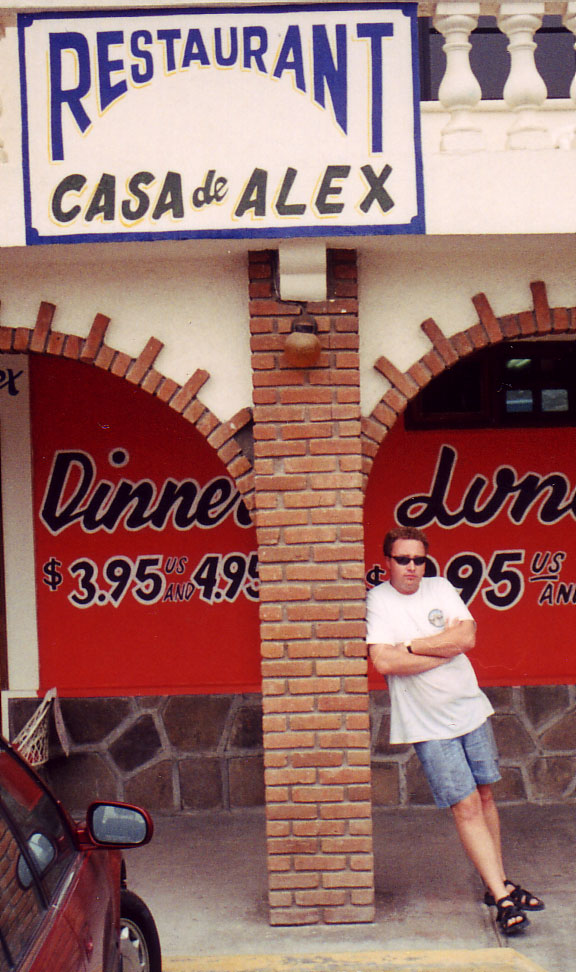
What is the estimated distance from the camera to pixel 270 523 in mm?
4816

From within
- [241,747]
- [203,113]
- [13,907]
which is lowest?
[241,747]

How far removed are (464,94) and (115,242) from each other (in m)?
1.62

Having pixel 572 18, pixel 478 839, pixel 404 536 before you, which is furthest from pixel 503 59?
pixel 478 839

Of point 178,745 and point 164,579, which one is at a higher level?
point 164,579

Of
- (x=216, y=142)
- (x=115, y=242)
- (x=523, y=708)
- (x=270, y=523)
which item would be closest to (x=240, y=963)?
(x=270, y=523)

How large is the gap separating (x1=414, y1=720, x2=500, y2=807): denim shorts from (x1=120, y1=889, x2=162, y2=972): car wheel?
140 centimetres

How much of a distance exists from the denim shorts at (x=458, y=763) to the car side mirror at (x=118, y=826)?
1.81 meters

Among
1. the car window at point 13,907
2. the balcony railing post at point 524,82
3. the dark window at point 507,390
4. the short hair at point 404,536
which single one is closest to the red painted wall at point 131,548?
the dark window at point 507,390

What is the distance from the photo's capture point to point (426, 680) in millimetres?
4684

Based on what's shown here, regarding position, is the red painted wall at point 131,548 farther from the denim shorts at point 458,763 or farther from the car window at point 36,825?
the car window at point 36,825

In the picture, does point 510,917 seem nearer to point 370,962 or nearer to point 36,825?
point 370,962

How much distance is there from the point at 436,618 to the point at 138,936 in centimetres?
185

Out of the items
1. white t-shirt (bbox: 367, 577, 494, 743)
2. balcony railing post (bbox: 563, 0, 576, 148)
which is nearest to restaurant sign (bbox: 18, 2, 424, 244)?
balcony railing post (bbox: 563, 0, 576, 148)

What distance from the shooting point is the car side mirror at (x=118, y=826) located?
10.3 ft
